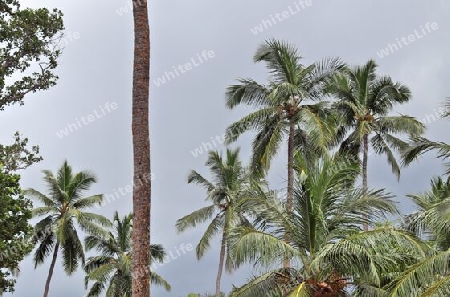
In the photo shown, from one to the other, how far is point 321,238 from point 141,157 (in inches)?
259

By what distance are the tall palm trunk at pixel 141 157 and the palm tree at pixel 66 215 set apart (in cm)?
2576

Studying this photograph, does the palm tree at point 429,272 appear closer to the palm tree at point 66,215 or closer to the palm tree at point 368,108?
the palm tree at point 368,108

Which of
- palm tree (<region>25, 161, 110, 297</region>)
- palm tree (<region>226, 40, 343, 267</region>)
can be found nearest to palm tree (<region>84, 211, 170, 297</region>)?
palm tree (<region>25, 161, 110, 297</region>)

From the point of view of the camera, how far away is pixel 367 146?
3391 centimetres

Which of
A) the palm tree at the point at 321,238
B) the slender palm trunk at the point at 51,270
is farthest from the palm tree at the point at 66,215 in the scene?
the palm tree at the point at 321,238

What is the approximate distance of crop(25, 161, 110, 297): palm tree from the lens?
124ft

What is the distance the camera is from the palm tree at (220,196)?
120ft

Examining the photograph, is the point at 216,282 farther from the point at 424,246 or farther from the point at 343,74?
the point at 424,246

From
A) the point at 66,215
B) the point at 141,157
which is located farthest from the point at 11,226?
the point at 66,215

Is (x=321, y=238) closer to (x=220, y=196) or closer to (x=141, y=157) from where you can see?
(x=141, y=157)

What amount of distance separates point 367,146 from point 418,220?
54.8 feet

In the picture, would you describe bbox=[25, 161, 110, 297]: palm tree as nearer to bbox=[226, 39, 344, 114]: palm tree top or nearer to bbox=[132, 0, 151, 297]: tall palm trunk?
bbox=[226, 39, 344, 114]: palm tree top

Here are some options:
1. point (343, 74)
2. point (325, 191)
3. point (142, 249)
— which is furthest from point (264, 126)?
point (142, 249)

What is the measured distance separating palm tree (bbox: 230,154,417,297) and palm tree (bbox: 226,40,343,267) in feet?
32.1
